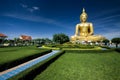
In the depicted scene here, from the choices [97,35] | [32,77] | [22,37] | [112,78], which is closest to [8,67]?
[32,77]

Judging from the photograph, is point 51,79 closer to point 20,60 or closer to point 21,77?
point 21,77

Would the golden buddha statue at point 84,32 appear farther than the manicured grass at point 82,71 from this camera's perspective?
Yes

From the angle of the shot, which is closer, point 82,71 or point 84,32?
point 82,71

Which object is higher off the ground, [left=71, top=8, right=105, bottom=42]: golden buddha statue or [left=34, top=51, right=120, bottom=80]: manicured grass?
[left=71, top=8, right=105, bottom=42]: golden buddha statue

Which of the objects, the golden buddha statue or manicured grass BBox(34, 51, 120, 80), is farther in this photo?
the golden buddha statue

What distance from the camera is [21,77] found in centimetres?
502

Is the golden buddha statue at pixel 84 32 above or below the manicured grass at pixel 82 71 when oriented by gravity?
above

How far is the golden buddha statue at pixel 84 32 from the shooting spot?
122 ft

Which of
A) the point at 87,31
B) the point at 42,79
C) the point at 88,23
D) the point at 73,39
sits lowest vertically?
the point at 42,79

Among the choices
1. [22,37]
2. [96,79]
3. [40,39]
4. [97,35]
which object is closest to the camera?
[96,79]

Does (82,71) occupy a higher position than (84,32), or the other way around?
(84,32)

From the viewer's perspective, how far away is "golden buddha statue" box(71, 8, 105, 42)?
37281mm

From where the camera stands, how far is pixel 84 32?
3947 cm

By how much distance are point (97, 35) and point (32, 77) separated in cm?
3428
